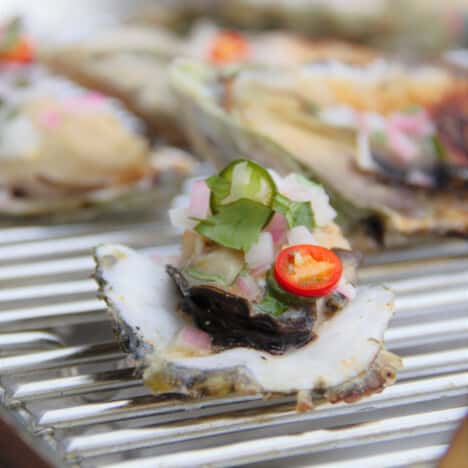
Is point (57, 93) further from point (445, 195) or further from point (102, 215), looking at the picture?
point (445, 195)

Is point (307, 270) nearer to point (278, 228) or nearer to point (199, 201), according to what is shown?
point (278, 228)

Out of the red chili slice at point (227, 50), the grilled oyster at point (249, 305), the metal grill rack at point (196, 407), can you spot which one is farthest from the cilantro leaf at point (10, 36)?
the grilled oyster at point (249, 305)

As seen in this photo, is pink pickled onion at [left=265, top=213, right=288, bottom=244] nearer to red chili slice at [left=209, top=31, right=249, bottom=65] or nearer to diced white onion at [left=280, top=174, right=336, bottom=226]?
diced white onion at [left=280, top=174, right=336, bottom=226]

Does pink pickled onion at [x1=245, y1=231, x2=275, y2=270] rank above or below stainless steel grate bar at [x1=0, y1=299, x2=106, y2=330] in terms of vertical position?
below

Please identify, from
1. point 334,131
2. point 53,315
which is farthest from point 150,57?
point 53,315

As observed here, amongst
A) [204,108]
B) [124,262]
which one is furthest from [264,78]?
[124,262]

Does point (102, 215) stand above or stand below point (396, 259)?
above

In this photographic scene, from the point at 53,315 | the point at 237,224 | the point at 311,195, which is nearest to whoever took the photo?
the point at 237,224

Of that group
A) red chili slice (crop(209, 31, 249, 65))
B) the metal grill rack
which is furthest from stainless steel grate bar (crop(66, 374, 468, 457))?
red chili slice (crop(209, 31, 249, 65))
